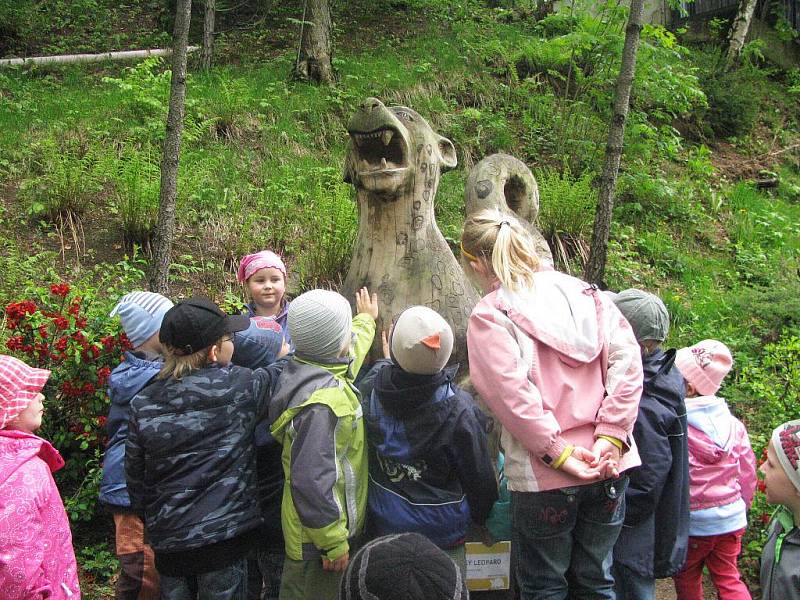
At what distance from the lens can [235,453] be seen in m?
2.66

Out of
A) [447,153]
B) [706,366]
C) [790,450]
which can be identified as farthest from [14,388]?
[706,366]

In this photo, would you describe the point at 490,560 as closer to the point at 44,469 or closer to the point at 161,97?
the point at 44,469

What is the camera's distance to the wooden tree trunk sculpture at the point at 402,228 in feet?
11.7

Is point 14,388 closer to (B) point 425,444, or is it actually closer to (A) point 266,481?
(A) point 266,481

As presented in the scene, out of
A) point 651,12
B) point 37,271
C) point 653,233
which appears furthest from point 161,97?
point 651,12

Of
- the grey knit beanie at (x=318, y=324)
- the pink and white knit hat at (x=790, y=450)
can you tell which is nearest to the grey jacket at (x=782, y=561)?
the pink and white knit hat at (x=790, y=450)

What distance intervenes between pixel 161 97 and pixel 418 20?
20.5ft

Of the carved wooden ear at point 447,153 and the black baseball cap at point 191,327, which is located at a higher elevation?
the carved wooden ear at point 447,153

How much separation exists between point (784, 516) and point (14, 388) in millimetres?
2663

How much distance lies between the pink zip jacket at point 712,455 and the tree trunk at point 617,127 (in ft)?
8.83

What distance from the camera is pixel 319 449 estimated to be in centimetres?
246

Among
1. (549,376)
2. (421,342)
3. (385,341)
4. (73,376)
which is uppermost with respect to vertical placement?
(421,342)

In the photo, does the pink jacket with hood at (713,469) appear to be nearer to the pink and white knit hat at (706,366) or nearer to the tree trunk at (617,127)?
the pink and white knit hat at (706,366)

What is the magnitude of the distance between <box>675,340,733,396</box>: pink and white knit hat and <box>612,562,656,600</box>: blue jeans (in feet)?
3.14
